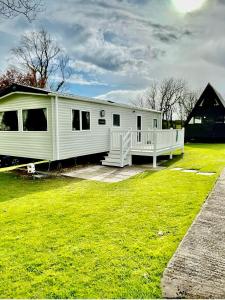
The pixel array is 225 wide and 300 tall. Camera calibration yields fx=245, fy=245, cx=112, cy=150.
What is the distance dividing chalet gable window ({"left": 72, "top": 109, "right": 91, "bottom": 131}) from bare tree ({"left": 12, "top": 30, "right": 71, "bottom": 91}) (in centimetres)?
2095

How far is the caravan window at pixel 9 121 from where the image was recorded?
11.1 metres

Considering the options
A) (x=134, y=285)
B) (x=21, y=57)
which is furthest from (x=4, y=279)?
(x=21, y=57)

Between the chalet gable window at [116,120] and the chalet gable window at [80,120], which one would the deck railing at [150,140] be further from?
the chalet gable window at [80,120]

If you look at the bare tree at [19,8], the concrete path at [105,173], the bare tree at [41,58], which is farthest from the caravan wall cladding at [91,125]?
the bare tree at [41,58]

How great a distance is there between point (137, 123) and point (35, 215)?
11.7 meters

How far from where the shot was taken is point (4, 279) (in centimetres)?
277

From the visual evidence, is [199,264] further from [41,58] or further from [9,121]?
[41,58]

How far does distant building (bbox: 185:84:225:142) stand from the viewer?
24.8m

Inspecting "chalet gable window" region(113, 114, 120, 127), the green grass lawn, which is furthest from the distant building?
the green grass lawn

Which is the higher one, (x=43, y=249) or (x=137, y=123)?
(x=137, y=123)

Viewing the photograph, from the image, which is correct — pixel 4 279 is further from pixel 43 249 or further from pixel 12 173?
pixel 12 173

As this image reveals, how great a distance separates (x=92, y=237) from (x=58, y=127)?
6.40 meters

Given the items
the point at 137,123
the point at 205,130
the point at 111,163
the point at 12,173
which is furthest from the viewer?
the point at 205,130

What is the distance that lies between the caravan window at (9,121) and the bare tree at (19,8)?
5670 mm
